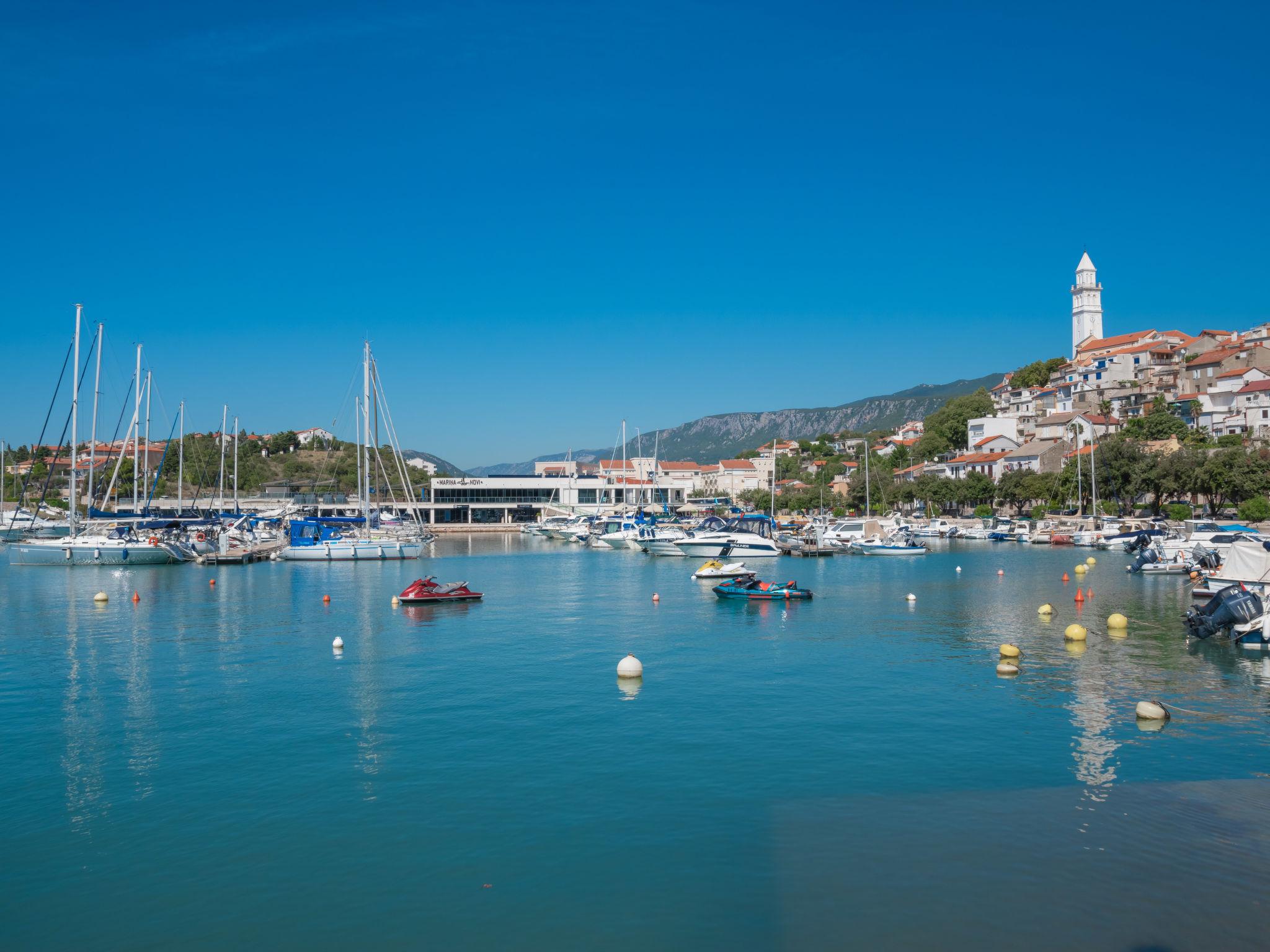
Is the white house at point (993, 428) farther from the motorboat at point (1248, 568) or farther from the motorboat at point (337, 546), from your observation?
the motorboat at point (1248, 568)

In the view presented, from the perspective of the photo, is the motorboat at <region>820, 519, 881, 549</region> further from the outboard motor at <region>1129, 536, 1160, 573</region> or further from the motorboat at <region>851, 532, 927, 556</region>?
the outboard motor at <region>1129, 536, 1160, 573</region>

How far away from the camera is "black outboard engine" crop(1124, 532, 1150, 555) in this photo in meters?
69.8

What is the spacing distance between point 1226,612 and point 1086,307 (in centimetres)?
15120

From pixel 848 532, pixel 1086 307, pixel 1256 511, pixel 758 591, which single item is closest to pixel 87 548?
pixel 758 591

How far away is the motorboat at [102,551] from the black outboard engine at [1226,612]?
61.3 metres

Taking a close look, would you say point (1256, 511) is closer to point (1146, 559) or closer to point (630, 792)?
point (1146, 559)

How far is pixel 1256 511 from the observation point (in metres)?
Result: 76.0

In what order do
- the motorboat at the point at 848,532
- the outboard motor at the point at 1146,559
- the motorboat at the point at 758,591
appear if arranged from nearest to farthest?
the motorboat at the point at 758,591
the outboard motor at the point at 1146,559
the motorboat at the point at 848,532

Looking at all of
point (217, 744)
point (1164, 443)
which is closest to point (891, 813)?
point (217, 744)

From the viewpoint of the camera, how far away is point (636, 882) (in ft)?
42.3

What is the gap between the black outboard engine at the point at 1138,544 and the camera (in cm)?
6975

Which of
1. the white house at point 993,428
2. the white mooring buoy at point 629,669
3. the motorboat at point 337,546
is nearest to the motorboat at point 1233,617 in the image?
the white mooring buoy at point 629,669

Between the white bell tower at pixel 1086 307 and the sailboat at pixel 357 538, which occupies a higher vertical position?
the white bell tower at pixel 1086 307

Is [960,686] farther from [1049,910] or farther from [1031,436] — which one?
[1031,436]
